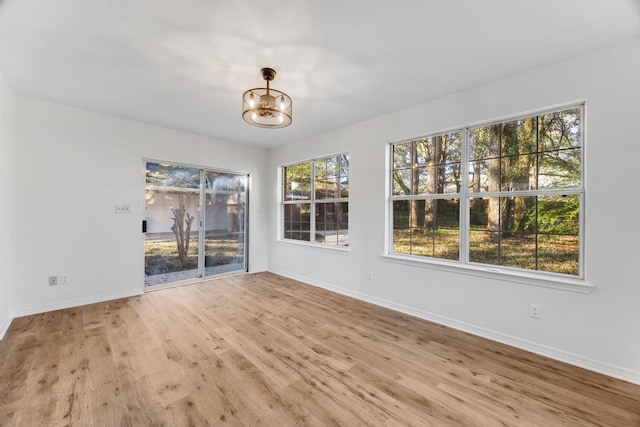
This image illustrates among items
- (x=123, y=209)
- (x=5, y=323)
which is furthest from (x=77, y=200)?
(x=5, y=323)

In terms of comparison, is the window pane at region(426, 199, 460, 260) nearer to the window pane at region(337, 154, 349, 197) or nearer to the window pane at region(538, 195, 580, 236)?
the window pane at region(538, 195, 580, 236)

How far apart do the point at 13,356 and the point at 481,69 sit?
4.97 meters

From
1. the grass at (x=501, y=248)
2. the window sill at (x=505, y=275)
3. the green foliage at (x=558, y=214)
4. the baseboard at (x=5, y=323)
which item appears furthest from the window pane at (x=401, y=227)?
the baseboard at (x=5, y=323)

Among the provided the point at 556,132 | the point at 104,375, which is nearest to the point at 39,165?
the point at 104,375

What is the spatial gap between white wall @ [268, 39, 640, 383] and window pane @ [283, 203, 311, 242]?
1.72m

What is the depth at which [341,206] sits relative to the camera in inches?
169

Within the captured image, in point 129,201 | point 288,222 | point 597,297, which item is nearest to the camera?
point 597,297

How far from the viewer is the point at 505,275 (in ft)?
8.49

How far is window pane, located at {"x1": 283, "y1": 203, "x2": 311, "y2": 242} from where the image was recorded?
4.93 meters

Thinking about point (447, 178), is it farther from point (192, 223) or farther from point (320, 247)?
point (192, 223)

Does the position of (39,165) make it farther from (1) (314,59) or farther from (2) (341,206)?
(2) (341,206)

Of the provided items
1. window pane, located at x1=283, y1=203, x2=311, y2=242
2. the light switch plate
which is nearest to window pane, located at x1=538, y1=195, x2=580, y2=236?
window pane, located at x1=283, y1=203, x2=311, y2=242

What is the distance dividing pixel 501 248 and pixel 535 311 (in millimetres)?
640

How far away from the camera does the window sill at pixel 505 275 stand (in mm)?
2252
